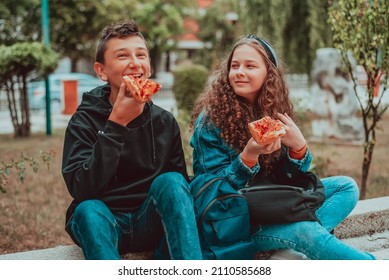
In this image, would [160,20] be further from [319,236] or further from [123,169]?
[319,236]

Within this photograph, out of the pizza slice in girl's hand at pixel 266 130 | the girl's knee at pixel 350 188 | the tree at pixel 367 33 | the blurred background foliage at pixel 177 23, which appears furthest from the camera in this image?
the blurred background foliage at pixel 177 23

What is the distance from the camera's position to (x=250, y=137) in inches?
97.1

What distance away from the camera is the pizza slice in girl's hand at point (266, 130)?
7.02 feet

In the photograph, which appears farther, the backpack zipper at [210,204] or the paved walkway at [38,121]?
the paved walkway at [38,121]

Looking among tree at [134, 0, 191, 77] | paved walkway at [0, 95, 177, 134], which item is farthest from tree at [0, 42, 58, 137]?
tree at [134, 0, 191, 77]

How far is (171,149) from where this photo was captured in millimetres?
2393

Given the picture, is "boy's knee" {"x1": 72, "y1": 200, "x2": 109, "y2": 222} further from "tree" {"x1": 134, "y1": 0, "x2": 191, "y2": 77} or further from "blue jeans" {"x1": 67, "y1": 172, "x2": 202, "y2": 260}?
"tree" {"x1": 134, "y1": 0, "x2": 191, "y2": 77}

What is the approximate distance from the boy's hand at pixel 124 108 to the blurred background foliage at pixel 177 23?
270 cm

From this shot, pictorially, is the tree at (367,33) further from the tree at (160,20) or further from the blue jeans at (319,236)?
the tree at (160,20)

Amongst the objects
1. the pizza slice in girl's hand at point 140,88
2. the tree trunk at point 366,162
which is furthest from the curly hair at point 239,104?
the tree trunk at point 366,162

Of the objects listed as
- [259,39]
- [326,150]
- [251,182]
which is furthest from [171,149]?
[326,150]

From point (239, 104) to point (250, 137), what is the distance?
16 cm

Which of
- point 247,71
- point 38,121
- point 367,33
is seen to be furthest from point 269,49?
point 38,121

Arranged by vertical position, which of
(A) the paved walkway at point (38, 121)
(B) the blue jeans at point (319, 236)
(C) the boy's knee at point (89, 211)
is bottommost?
(A) the paved walkway at point (38, 121)
